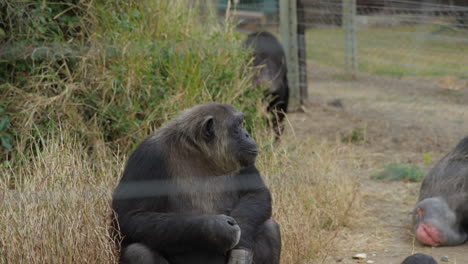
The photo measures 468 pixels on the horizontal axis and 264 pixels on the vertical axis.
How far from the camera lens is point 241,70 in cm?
668

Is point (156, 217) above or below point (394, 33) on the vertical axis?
below

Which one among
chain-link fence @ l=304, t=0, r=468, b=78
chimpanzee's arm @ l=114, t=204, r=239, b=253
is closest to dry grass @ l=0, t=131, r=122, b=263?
chimpanzee's arm @ l=114, t=204, r=239, b=253

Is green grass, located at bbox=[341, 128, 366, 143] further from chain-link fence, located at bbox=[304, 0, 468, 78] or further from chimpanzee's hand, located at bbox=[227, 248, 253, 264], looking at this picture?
chimpanzee's hand, located at bbox=[227, 248, 253, 264]

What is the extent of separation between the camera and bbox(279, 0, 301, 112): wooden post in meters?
10.3

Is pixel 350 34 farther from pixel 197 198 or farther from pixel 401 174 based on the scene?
pixel 197 198

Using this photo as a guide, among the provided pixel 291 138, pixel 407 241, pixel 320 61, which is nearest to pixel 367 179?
pixel 291 138

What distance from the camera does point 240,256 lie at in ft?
12.1

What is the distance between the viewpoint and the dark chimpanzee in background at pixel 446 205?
5246 millimetres

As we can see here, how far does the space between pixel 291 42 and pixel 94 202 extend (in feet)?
22.6

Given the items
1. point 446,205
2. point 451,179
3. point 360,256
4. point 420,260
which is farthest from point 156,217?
point 451,179

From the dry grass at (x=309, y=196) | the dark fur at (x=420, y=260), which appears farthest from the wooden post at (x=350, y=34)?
the dark fur at (x=420, y=260)

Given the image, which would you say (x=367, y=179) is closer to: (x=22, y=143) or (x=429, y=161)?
(x=429, y=161)

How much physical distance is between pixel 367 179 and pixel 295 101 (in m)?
3.63

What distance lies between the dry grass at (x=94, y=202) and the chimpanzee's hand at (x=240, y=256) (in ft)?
2.36
